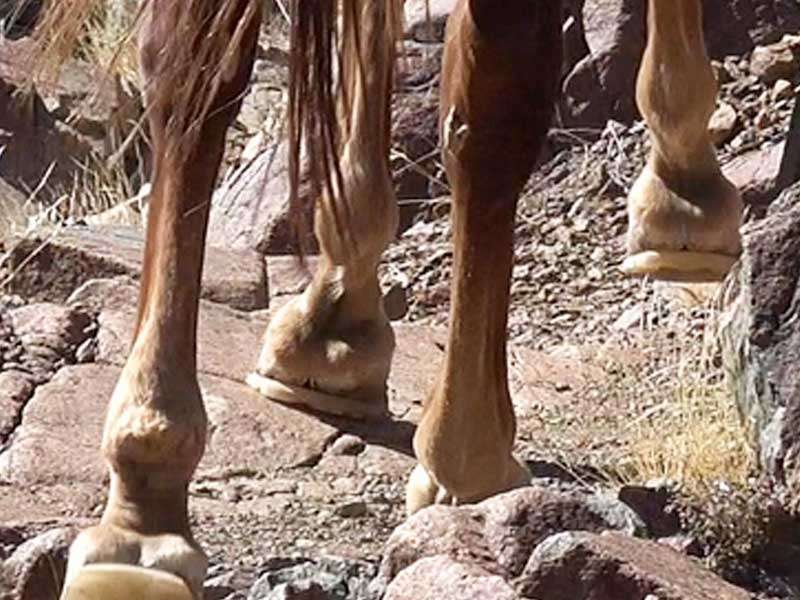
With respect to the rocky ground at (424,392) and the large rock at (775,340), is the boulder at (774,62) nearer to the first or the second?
the rocky ground at (424,392)

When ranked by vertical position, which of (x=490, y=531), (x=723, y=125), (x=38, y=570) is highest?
(x=723, y=125)

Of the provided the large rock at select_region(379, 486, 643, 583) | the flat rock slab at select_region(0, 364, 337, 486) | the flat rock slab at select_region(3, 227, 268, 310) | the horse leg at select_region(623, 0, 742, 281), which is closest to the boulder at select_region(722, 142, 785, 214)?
the horse leg at select_region(623, 0, 742, 281)

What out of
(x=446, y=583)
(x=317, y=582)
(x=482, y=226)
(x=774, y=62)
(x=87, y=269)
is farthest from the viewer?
(x=774, y=62)

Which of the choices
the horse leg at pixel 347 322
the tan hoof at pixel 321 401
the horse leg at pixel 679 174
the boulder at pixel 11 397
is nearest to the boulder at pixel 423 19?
the horse leg at pixel 679 174

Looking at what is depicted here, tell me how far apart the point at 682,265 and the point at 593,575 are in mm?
2076

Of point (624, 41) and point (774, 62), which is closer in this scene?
point (774, 62)

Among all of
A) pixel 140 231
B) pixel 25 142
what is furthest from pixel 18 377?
pixel 25 142

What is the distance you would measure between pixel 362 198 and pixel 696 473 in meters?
0.94

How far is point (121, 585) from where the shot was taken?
346 cm

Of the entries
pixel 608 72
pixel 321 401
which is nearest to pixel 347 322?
pixel 321 401

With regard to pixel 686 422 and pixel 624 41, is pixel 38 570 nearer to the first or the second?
pixel 686 422

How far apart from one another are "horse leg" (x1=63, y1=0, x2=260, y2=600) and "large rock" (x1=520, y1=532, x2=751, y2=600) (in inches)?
22.6

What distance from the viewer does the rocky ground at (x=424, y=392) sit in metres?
3.40

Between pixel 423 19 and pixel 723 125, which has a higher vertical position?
pixel 423 19
